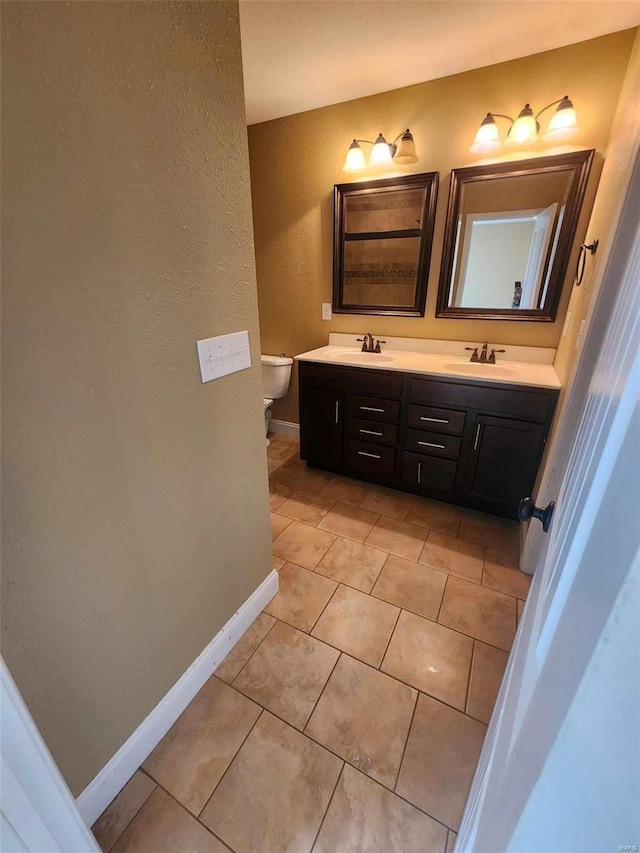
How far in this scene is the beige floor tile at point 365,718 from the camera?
1077mm

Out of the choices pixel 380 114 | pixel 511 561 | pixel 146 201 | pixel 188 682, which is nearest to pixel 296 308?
pixel 380 114

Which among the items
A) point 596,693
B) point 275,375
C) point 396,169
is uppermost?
point 396,169

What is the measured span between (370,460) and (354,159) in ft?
6.37

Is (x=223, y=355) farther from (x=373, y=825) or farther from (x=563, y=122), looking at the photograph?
(x=563, y=122)

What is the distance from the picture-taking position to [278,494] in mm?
2434

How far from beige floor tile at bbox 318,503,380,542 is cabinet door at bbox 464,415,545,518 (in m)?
0.63

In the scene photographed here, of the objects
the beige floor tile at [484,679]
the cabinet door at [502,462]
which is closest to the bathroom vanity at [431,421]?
the cabinet door at [502,462]

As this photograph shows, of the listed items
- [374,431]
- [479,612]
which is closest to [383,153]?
[374,431]

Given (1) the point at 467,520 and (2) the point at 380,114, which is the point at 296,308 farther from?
(1) the point at 467,520

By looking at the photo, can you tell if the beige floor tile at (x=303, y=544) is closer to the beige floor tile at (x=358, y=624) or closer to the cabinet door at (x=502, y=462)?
the beige floor tile at (x=358, y=624)

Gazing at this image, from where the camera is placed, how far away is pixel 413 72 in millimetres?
1898

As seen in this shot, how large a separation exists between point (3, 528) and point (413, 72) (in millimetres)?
2705

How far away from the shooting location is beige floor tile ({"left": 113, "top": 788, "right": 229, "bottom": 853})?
0.91m

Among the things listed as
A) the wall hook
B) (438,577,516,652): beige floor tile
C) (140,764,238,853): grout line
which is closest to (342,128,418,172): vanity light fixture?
the wall hook
